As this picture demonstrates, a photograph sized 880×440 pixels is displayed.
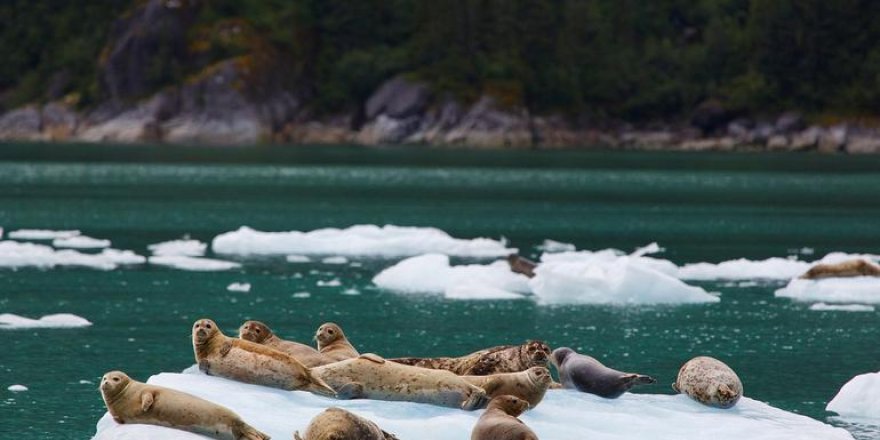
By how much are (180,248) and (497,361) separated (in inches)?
1025

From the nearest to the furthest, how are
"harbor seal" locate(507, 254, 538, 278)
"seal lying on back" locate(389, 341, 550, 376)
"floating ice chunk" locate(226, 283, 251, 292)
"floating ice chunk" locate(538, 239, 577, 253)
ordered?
"seal lying on back" locate(389, 341, 550, 376) < "floating ice chunk" locate(226, 283, 251, 292) < "harbor seal" locate(507, 254, 538, 278) < "floating ice chunk" locate(538, 239, 577, 253)

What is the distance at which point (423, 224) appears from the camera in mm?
53469

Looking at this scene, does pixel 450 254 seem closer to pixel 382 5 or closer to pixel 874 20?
pixel 874 20

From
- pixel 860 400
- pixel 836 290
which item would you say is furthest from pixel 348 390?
pixel 836 290

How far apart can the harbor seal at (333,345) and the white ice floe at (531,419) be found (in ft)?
5.09

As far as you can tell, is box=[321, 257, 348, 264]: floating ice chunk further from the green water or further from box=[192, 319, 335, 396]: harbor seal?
box=[192, 319, 335, 396]: harbor seal

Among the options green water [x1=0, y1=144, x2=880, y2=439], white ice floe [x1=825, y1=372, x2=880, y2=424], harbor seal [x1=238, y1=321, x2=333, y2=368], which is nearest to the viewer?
harbor seal [x1=238, y1=321, x2=333, y2=368]

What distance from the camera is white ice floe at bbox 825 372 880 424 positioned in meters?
18.5

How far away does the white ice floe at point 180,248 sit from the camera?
4041 cm

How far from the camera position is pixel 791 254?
4303 cm

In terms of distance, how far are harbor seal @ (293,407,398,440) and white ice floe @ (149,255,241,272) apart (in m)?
23.4

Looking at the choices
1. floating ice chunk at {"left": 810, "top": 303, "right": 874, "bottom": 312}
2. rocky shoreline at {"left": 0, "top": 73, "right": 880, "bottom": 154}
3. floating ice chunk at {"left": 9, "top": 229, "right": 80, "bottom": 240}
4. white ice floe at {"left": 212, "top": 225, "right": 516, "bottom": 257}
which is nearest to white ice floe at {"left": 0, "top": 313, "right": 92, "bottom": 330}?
floating ice chunk at {"left": 810, "top": 303, "right": 874, "bottom": 312}

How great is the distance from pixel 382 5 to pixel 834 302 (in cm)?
12704

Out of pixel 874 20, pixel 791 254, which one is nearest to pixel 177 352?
pixel 791 254
